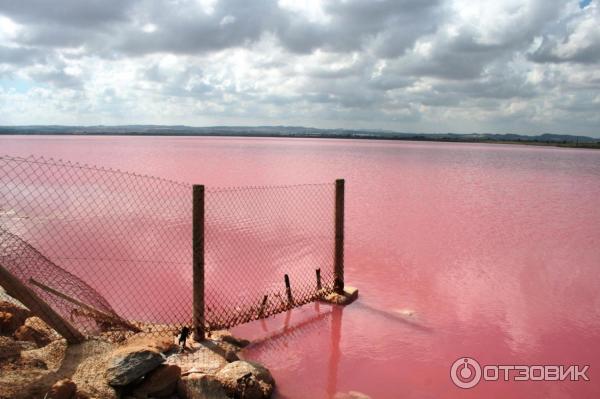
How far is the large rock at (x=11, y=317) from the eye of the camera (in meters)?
5.34

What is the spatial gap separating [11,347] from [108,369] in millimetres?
1002

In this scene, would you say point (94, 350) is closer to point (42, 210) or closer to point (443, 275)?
point (443, 275)

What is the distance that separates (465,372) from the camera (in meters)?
7.02

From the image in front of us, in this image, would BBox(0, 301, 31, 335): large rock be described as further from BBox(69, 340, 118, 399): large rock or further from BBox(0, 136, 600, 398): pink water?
BBox(0, 136, 600, 398): pink water

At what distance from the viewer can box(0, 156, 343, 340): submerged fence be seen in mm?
6375

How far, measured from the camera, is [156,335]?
6.22 metres

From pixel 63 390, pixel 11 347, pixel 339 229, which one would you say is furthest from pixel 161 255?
pixel 63 390

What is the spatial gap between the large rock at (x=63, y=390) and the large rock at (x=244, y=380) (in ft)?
5.66

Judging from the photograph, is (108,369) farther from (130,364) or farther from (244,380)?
(244,380)


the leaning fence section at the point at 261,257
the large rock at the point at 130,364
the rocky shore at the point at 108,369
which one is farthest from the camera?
the leaning fence section at the point at 261,257

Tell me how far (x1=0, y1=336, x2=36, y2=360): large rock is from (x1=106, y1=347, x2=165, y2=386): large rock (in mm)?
904

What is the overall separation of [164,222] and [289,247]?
15.4 feet

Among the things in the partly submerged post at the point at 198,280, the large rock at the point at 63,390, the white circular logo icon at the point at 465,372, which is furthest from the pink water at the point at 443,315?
the large rock at the point at 63,390

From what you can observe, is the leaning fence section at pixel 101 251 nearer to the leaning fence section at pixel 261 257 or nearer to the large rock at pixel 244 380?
the leaning fence section at pixel 261 257
